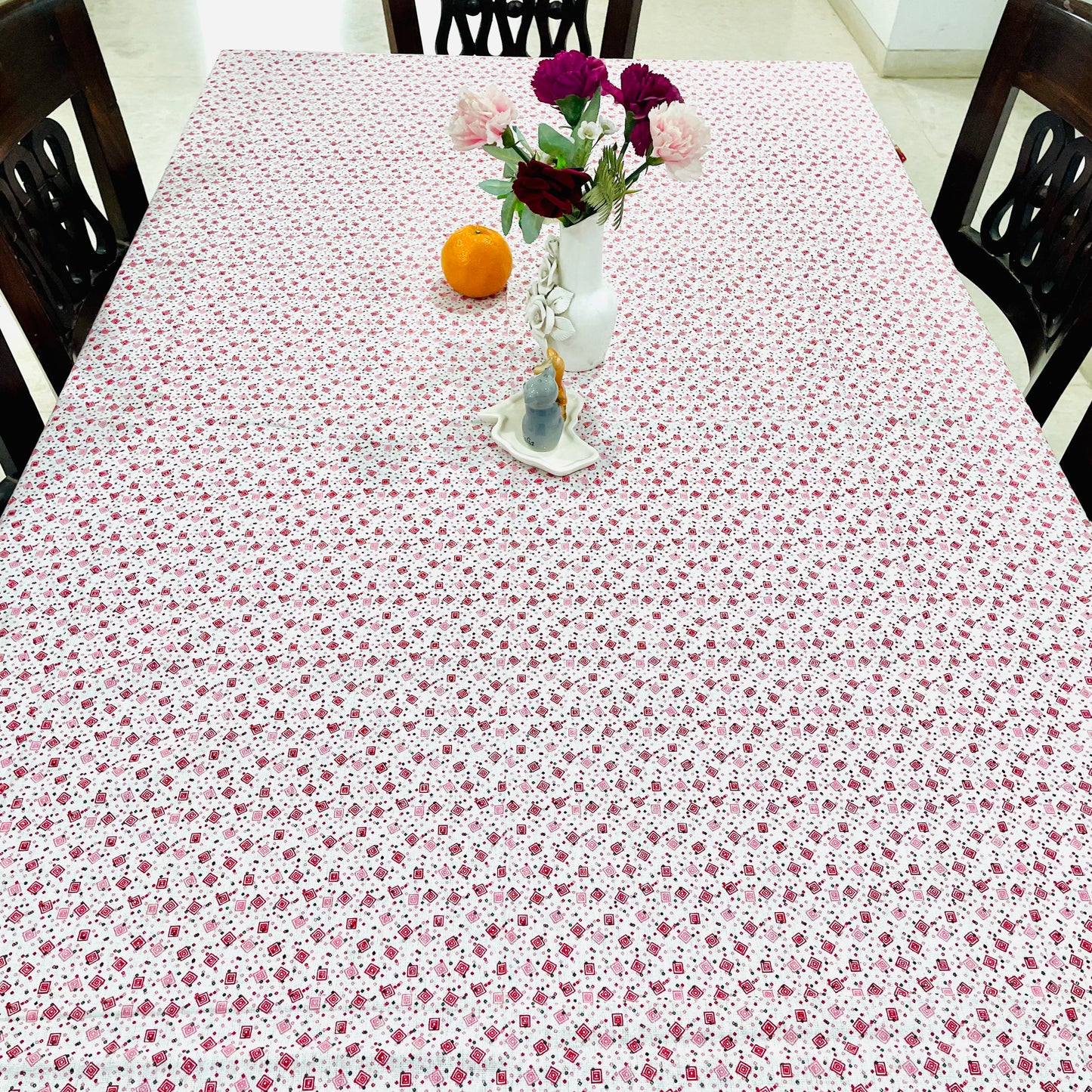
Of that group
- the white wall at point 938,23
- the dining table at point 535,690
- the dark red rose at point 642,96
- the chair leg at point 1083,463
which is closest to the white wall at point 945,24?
the white wall at point 938,23

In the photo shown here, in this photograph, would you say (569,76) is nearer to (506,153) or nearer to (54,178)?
(506,153)

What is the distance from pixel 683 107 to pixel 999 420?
1.76ft

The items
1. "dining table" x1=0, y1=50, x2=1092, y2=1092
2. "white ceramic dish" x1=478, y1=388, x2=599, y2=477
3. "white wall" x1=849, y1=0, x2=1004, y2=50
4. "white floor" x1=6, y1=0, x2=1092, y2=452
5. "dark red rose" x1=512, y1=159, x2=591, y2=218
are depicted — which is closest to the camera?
"dining table" x1=0, y1=50, x2=1092, y2=1092

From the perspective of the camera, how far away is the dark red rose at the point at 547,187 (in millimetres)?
936

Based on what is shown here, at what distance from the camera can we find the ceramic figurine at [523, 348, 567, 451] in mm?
1030

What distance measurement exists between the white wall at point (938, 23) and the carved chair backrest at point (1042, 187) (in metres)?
2.55

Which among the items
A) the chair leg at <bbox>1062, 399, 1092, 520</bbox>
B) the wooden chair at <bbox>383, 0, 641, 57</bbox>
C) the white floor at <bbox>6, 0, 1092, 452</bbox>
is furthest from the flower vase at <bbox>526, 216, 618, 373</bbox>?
the white floor at <bbox>6, 0, 1092, 452</bbox>

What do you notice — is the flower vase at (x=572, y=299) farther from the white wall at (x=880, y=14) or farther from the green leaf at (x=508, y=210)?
the white wall at (x=880, y=14)

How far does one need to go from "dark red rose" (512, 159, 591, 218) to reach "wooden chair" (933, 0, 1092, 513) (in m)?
0.75

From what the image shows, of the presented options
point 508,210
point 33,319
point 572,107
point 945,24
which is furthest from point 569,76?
point 945,24

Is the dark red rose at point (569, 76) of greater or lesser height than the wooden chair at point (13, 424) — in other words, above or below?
above

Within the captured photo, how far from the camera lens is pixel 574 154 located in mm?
1008

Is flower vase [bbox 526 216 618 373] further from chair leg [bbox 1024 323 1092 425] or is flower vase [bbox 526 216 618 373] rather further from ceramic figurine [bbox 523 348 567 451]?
chair leg [bbox 1024 323 1092 425]

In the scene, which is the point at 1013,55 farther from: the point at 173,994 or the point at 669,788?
the point at 173,994
